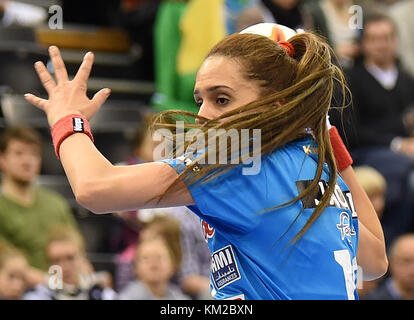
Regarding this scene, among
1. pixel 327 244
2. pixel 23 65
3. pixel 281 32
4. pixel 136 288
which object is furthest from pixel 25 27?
pixel 327 244

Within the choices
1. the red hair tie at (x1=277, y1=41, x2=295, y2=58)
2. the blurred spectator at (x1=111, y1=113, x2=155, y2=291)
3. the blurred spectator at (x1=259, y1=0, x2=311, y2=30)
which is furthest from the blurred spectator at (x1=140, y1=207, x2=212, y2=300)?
the red hair tie at (x1=277, y1=41, x2=295, y2=58)

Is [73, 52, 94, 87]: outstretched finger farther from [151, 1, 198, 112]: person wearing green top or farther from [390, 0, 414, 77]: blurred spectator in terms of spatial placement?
[390, 0, 414, 77]: blurred spectator

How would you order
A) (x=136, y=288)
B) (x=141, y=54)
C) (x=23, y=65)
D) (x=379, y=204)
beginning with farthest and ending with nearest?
(x=141, y=54) → (x=23, y=65) → (x=379, y=204) → (x=136, y=288)

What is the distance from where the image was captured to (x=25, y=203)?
5.46m

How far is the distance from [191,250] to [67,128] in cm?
315

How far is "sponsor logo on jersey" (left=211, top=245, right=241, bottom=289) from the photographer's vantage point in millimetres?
2263

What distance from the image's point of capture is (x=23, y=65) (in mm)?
6383

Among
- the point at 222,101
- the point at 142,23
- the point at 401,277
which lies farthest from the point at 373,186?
the point at 222,101

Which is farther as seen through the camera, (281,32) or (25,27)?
(25,27)

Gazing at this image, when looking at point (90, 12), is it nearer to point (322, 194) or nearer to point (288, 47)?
point (288, 47)

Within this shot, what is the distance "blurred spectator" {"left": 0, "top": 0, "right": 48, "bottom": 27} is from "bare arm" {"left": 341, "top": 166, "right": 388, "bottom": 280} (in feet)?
14.9
